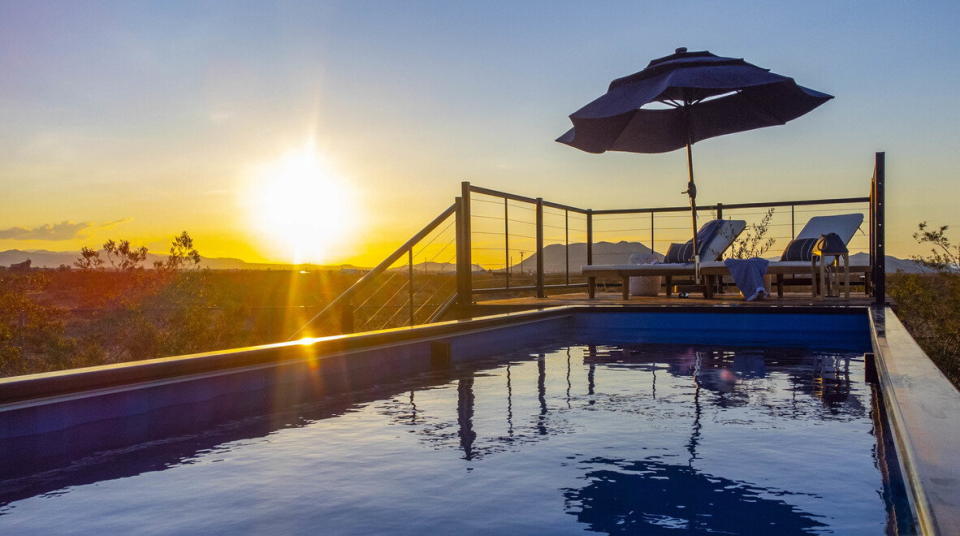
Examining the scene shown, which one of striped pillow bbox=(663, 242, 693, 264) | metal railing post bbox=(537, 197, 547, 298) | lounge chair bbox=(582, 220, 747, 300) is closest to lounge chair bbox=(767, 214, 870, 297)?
lounge chair bbox=(582, 220, 747, 300)

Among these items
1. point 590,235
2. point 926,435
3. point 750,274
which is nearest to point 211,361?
point 926,435

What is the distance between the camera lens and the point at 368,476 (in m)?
2.54

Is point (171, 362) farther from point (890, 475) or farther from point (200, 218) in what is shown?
point (200, 218)

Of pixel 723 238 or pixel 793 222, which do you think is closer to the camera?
pixel 723 238

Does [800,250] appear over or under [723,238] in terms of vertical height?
under

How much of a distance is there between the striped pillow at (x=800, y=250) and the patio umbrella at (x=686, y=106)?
110cm

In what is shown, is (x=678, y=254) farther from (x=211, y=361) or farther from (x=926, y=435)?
(x=926, y=435)

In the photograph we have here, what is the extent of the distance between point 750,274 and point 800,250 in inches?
37.3

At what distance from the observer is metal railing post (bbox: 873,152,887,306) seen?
747 cm

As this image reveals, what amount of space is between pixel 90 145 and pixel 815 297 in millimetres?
9403

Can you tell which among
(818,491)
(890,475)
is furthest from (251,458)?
(890,475)

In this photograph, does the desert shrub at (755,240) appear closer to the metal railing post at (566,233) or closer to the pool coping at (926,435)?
the metal railing post at (566,233)

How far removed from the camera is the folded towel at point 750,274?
27.1ft

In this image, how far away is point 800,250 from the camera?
347 inches
